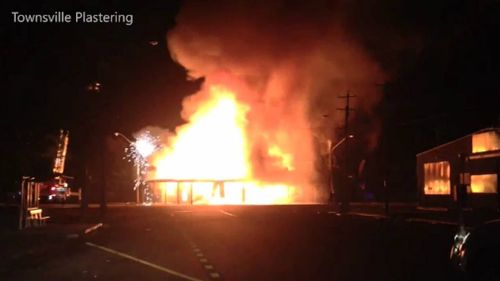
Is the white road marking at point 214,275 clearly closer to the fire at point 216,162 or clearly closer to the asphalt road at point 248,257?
the asphalt road at point 248,257

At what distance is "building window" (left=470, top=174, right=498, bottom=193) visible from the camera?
4317 cm

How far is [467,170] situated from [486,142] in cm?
279

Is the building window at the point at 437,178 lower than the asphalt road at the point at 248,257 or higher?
higher

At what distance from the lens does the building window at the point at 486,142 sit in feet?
146

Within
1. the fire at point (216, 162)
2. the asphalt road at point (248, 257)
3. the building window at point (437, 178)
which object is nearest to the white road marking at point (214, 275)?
the asphalt road at point (248, 257)

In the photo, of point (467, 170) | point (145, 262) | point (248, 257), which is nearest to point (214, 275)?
point (145, 262)

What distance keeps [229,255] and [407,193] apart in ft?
232

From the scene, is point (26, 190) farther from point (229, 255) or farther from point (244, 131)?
point (244, 131)

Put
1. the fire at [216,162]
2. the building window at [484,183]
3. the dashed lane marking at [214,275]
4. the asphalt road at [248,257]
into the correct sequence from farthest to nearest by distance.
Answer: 1. the fire at [216,162]
2. the building window at [484,183]
3. the asphalt road at [248,257]
4. the dashed lane marking at [214,275]

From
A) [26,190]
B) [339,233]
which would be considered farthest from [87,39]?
[339,233]

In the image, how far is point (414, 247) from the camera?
20.2 meters

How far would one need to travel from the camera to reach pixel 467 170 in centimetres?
4478

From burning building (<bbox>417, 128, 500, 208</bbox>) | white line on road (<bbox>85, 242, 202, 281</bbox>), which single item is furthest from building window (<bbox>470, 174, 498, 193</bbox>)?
white line on road (<bbox>85, 242, 202, 281</bbox>)

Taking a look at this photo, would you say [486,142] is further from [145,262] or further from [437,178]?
[145,262]
